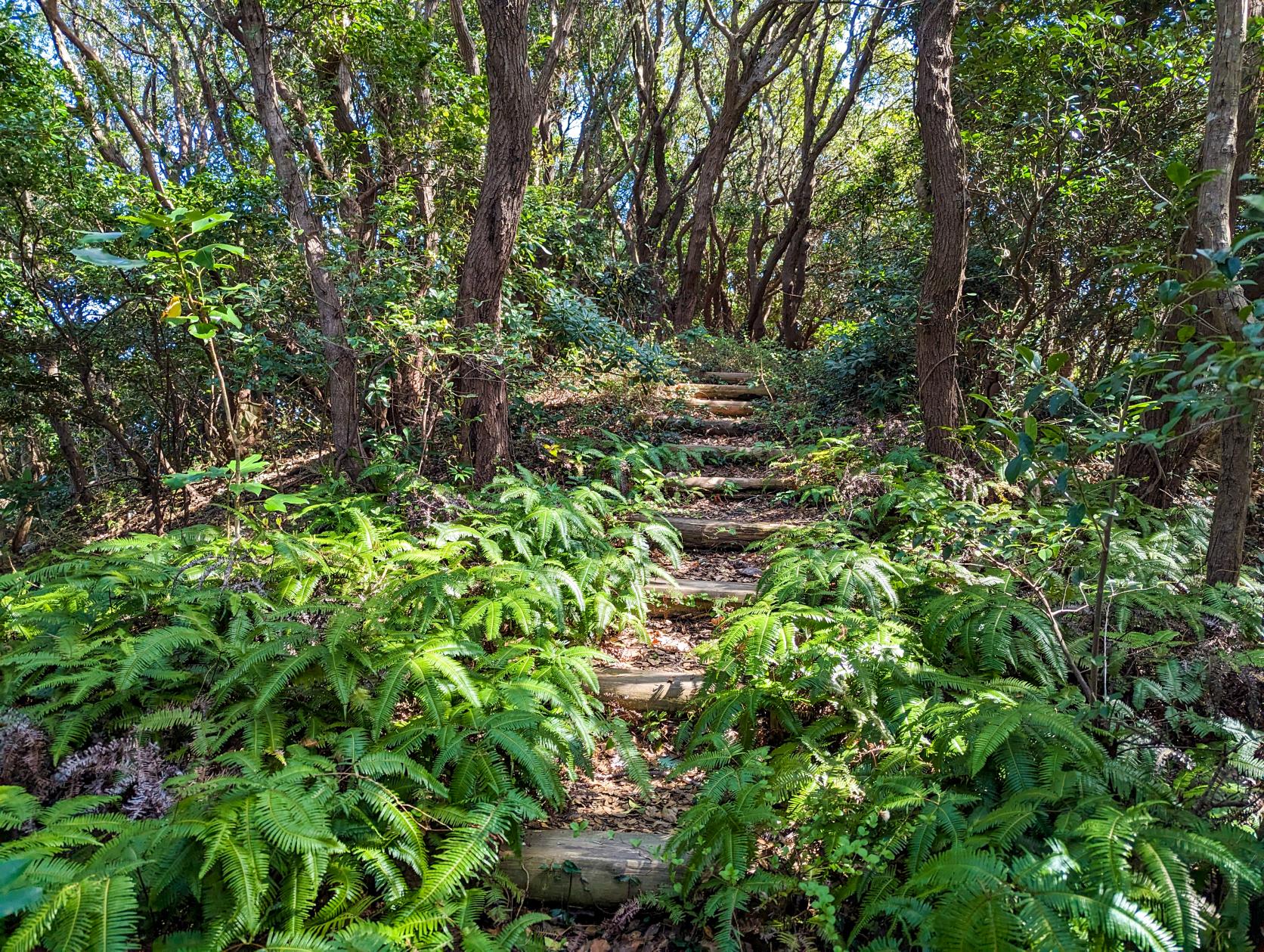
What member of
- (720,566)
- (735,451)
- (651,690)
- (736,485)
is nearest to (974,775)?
(651,690)

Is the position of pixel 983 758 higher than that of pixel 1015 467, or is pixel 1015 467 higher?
pixel 1015 467

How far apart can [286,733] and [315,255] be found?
4.29 m

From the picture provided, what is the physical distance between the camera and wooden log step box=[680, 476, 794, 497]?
6637 mm

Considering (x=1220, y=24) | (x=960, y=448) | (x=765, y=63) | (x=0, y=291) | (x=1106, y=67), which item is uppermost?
(x=765, y=63)

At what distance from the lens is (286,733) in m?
2.78

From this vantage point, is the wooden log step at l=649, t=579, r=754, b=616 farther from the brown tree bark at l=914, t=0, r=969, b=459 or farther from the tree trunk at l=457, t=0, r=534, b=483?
the brown tree bark at l=914, t=0, r=969, b=459

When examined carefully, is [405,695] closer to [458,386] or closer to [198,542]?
[198,542]

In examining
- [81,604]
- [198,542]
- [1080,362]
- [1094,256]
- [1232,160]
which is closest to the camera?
[81,604]

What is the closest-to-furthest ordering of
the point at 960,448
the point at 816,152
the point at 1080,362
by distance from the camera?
the point at 960,448 < the point at 1080,362 < the point at 816,152

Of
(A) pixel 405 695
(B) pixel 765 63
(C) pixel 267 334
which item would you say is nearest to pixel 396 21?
(C) pixel 267 334

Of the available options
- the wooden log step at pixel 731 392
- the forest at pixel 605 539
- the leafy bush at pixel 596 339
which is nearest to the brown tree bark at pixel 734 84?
the forest at pixel 605 539

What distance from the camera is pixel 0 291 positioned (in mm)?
6648

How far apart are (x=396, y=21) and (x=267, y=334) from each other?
4.19 metres

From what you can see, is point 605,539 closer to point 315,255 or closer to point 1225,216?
point 315,255
